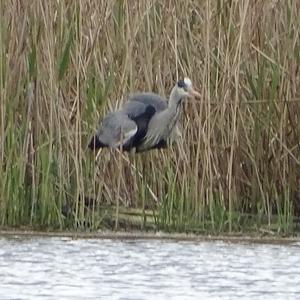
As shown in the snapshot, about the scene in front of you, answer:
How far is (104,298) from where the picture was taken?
4695mm

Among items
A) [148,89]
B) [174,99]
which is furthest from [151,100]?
[174,99]

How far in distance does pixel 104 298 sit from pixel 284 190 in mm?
1939

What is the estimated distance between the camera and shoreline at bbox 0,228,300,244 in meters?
6.12

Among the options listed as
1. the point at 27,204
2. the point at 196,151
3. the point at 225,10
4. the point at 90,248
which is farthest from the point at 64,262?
the point at 225,10

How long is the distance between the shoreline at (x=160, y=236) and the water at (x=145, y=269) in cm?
7

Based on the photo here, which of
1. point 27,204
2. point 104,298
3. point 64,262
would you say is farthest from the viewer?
point 27,204

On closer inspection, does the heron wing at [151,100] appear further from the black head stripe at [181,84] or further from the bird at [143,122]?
the black head stripe at [181,84]

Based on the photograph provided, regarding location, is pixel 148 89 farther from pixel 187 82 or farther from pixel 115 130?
pixel 187 82

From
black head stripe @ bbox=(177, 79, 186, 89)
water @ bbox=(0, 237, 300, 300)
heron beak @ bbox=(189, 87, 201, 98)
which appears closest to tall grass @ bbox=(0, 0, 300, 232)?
heron beak @ bbox=(189, 87, 201, 98)

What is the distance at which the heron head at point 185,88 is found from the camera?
6.26 meters

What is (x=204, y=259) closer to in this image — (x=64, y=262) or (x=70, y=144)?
(x=64, y=262)

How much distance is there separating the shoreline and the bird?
1.56 ft

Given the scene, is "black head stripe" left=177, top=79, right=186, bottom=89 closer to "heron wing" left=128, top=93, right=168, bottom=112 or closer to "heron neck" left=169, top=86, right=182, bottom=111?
"heron neck" left=169, top=86, right=182, bottom=111

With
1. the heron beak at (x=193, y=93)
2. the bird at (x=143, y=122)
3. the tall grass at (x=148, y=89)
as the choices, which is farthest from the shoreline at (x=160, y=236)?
the heron beak at (x=193, y=93)
